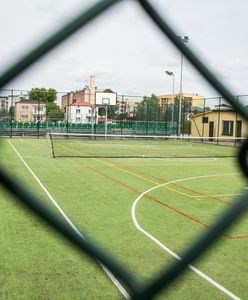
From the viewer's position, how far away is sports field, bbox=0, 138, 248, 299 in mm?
3373

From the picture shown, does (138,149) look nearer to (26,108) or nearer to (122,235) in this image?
(122,235)

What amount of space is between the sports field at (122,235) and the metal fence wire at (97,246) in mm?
61

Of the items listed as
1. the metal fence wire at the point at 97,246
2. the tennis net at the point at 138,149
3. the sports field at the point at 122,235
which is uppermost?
the metal fence wire at the point at 97,246

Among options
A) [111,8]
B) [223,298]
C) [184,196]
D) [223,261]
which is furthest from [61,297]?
[184,196]

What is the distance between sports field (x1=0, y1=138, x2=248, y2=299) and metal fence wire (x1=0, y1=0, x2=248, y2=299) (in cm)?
6

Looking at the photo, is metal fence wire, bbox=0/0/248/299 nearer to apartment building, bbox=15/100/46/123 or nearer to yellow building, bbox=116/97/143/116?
apartment building, bbox=15/100/46/123

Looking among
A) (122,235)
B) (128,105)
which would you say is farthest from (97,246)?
(128,105)

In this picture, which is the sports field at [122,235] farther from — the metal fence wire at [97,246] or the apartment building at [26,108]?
the apartment building at [26,108]

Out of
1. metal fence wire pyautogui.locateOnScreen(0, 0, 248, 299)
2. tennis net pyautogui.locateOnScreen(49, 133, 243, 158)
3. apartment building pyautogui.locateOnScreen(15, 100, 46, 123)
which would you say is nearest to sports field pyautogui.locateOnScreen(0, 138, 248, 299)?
metal fence wire pyautogui.locateOnScreen(0, 0, 248, 299)

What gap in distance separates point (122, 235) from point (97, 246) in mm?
4356

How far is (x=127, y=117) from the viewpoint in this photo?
38.1 m

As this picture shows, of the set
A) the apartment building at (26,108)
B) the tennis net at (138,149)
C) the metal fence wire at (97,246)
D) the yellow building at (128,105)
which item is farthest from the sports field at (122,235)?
A: the yellow building at (128,105)

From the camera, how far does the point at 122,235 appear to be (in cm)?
510

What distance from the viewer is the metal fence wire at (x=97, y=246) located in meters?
0.71
